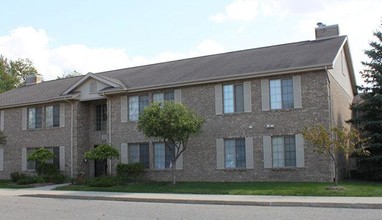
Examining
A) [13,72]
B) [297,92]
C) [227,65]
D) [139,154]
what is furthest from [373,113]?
[13,72]

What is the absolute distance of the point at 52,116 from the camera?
101 feet

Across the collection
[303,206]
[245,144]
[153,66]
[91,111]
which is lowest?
[303,206]

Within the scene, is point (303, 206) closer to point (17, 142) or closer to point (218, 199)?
point (218, 199)

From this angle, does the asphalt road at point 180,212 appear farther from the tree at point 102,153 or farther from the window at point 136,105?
the window at point 136,105

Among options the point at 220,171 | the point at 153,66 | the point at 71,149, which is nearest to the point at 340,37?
the point at 220,171

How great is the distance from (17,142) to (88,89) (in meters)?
7.02

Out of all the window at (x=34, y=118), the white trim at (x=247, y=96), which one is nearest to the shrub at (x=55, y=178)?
the window at (x=34, y=118)

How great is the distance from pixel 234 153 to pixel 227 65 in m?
5.07

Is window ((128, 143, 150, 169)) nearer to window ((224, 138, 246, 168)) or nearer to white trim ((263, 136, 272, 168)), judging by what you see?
window ((224, 138, 246, 168))

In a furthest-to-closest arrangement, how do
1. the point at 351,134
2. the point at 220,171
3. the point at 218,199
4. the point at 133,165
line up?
the point at 133,165, the point at 220,171, the point at 351,134, the point at 218,199

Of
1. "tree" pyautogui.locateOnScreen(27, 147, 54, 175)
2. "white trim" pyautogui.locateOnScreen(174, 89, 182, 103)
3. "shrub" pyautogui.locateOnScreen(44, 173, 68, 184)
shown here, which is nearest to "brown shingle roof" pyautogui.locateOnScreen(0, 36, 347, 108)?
"white trim" pyautogui.locateOnScreen(174, 89, 182, 103)

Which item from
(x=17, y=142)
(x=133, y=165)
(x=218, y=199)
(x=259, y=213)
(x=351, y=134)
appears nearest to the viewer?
(x=259, y=213)

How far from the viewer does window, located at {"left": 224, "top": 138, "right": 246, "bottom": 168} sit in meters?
23.6

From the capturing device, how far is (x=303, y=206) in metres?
15.0
